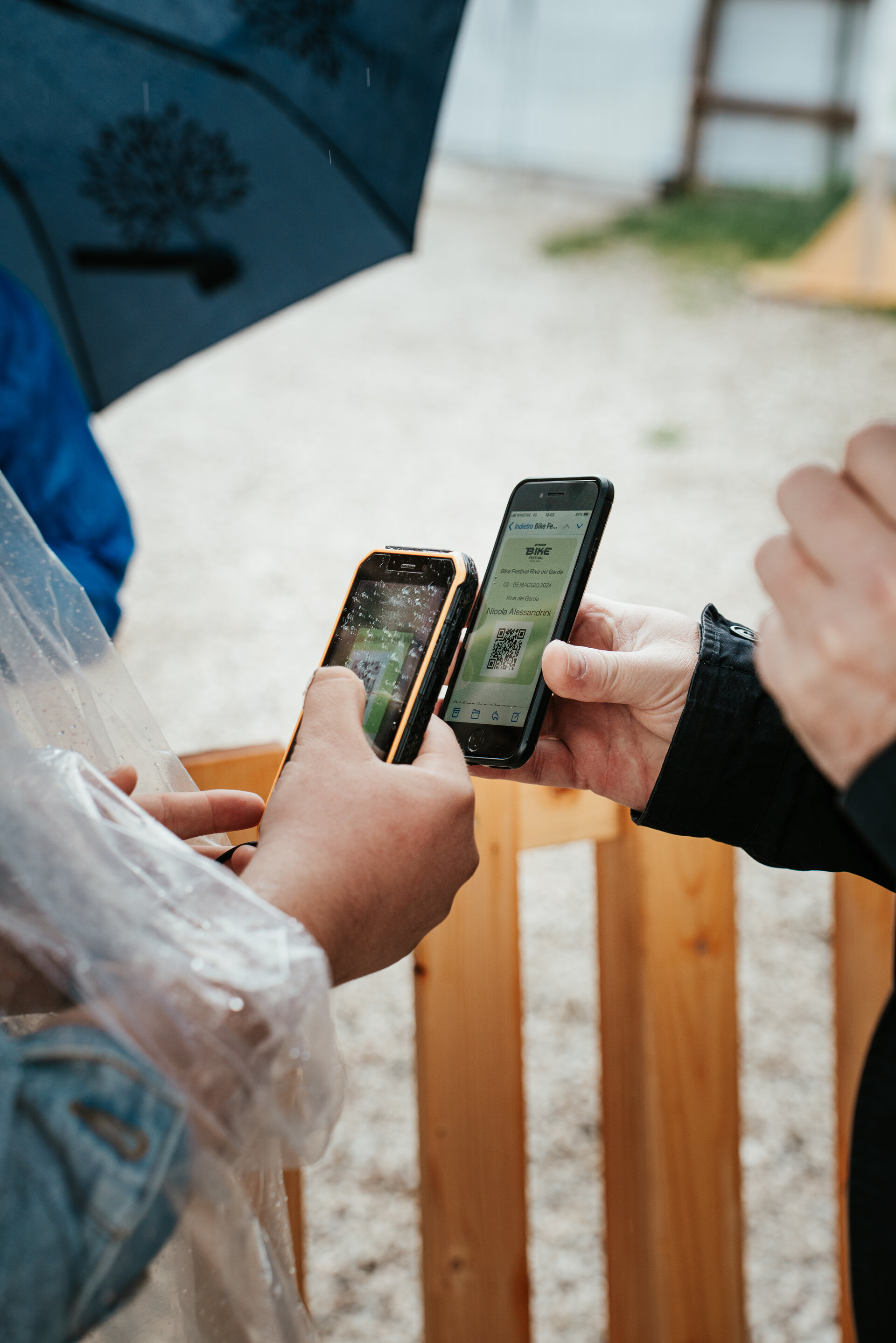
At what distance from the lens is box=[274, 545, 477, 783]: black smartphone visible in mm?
892

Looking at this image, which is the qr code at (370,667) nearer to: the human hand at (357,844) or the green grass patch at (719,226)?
the human hand at (357,844)

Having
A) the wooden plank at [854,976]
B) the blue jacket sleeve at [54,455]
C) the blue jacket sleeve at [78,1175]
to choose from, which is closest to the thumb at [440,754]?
the blue jacket sleeve at [78,1175]

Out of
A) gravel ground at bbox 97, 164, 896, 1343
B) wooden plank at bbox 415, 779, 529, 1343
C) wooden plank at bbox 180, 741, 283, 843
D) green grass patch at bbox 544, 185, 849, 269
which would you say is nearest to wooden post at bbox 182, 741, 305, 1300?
wooden plank at bbox 180, 741, 283, 843

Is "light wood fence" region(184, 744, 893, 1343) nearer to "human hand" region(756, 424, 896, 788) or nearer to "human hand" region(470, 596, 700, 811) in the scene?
"human hand" region(470, 596, 700, 811)

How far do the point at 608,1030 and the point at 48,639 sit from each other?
828 mm

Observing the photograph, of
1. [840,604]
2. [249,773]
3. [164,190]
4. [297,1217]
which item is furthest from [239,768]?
[164,190]

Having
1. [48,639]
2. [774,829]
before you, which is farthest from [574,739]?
[48,639]

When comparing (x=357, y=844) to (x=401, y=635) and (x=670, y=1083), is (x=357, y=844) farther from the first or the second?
(x=670, y=1083)

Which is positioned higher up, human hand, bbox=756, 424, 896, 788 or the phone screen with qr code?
human hand, bbox=756, 424, 896, 788

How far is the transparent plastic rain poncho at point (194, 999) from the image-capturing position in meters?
0.57

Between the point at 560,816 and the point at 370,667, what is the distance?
0.36 m

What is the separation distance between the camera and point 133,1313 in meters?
0.68

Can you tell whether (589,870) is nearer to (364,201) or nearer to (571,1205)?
(571,1205)

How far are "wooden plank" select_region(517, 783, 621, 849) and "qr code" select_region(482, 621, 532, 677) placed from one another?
215 millimetres
